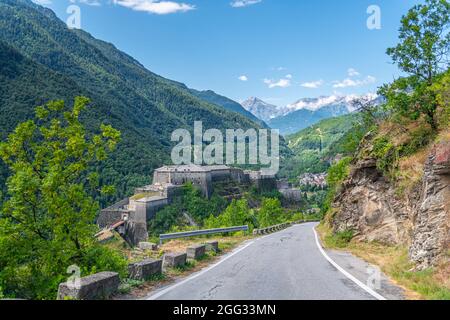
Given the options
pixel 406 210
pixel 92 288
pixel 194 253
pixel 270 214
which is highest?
pixel 406 210

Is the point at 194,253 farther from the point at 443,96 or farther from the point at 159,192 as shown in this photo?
the point at 159,192

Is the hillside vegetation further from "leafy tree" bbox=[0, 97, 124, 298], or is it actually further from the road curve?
"leafy tree" bbox=[0, 97, 124, 298]

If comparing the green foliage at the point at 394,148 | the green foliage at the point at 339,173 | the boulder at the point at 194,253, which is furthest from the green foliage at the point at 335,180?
the boulder at the point at 194,253

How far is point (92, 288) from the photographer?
6.32 metres

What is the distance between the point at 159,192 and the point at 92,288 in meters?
78.5

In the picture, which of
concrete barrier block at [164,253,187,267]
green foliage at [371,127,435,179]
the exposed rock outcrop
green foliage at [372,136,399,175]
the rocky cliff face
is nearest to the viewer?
the exposed rock outcrop

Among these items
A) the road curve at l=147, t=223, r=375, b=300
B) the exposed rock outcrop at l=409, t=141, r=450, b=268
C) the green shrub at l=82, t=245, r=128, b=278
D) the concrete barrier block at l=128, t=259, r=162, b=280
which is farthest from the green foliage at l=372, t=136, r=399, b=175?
the green shrub at l=82, t=245, r=128, b=278

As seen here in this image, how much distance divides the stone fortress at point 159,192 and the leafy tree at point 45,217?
61.4 meters

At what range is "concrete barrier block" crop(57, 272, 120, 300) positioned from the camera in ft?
19.5

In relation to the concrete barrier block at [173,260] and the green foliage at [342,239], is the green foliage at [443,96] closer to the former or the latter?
the green foliage at [342,239]

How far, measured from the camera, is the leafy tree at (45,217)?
8836mm

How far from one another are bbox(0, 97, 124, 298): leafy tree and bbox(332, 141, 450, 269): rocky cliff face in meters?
7.19

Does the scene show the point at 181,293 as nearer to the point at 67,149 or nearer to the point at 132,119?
the point at 67,149

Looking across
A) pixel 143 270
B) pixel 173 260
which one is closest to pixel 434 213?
pixel 173 260
